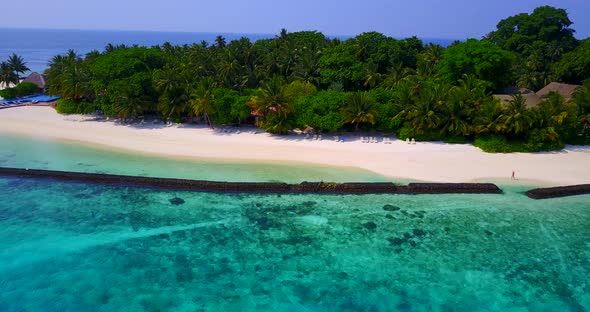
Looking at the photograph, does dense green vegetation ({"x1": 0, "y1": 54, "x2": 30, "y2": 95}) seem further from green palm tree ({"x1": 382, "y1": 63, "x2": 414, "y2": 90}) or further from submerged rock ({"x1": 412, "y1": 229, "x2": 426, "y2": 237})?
submerged rock ({"x1": 412, "y1": 229, "x2": 426, "y2": 237})

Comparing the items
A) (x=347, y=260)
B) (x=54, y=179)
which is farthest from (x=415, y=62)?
(x=54, y=179)

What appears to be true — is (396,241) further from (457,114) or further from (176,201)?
(457,114)

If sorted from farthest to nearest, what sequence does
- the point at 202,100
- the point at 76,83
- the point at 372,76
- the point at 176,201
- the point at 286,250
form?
the point at 372,76
the point at 76,83
the point at 202,100
the point at 176,201
the point at 286,250

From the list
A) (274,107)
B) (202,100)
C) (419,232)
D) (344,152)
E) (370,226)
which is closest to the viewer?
(419,232)

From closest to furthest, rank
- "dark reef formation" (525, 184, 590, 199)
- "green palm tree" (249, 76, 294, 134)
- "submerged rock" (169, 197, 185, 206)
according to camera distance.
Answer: "submerged rock" (169, 197, 185, 206) → "dark reef formation" (525, 184, 590, 199) → "green palm tree" (249, 76, 294, 134)

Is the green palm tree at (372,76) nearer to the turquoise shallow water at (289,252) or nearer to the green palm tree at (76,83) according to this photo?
the turquoise shallow water at (289,252)

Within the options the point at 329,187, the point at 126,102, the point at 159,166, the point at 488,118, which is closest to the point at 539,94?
the point at 488,118

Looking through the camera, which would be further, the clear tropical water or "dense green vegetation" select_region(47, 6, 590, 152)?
"dense green vegetation" select_region(47, 6, 590, 152)

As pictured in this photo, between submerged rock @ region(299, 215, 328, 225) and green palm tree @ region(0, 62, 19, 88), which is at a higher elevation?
green palm tree @ region(0, 62, 19, 88)

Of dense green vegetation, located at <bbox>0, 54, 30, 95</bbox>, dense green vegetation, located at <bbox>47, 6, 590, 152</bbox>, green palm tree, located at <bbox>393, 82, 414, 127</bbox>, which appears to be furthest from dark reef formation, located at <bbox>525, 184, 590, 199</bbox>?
dense green vegetation, located at <bbox>0, 54, 30, 95</bbox>
